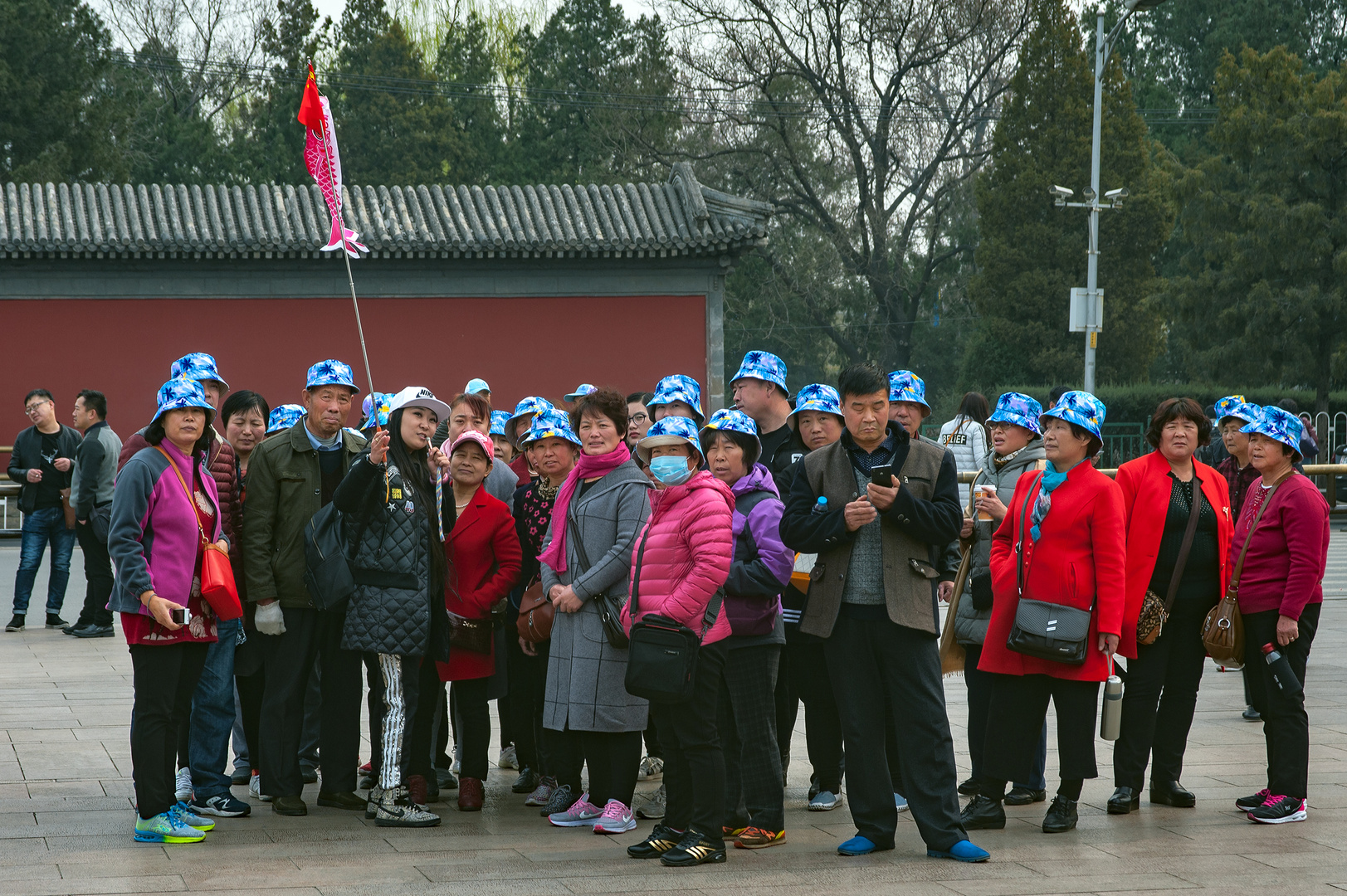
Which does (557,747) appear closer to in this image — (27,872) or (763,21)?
(27,872)

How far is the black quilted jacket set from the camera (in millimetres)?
5246

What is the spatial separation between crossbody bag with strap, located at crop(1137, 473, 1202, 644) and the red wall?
15.8m

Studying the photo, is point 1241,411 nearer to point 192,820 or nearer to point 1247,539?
point 1247,539

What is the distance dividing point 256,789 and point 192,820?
0.79m

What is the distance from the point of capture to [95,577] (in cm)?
1028

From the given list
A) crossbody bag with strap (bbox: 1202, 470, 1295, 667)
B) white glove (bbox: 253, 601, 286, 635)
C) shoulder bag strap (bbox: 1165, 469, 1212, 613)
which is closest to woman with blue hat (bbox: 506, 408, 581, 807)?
white glove (bbox: 253, 601, 286, 635)

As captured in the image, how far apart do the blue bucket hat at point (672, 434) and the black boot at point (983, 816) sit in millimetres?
1806

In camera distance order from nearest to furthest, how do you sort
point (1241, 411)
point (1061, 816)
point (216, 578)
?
point (216, 578)
point (1061, 816)
point (1241, 411)

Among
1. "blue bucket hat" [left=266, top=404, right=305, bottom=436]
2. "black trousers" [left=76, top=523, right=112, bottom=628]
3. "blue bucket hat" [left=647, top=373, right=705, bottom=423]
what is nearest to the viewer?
A: "blue bucket hat" [left=647, top=373, right=705, bottom=423]

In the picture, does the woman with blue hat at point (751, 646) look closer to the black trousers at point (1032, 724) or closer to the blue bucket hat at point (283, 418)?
the black trousers at point (1032, 724)

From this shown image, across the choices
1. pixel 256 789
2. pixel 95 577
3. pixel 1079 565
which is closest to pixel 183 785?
pixel 256 789

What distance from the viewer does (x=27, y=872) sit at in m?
4.55

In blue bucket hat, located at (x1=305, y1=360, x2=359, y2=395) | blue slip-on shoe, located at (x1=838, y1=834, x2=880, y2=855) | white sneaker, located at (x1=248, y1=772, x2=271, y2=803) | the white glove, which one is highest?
blue bucket hat, located at (x1=305, y1=360, x2=359, y2=395)

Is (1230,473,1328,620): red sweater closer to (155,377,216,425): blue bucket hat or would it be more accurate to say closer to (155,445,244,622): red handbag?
(155,445,244,622): red handbag
